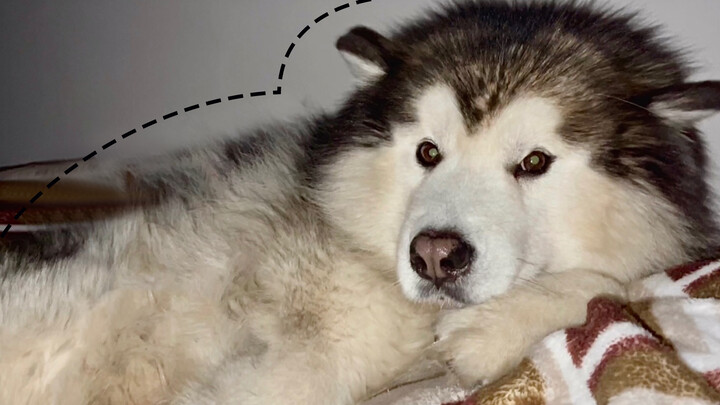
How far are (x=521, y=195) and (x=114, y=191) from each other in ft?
3.54

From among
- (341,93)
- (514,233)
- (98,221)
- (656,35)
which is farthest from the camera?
(341,93)

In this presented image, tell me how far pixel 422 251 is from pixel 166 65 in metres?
1.87

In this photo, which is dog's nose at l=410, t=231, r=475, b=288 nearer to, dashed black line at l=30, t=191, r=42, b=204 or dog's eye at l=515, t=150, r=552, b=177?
dog's eye at l=515, t=150, r=552, b=177

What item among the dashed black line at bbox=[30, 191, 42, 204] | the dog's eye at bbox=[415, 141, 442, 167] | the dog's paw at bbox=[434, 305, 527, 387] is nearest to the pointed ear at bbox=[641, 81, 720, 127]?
the dog's eye at bbox=[415, 141, 442, 167]

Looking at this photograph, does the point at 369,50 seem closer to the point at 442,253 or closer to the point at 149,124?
the point at 442,253

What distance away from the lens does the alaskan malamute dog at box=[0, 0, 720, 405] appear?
137cm

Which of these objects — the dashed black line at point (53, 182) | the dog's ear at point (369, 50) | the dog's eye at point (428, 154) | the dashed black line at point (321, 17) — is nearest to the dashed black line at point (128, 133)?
the dashed black line at point (53, 182)

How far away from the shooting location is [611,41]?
1.57 metres

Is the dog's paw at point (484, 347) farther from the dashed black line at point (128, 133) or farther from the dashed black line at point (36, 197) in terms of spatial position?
the dashed black line at point (128, 133)

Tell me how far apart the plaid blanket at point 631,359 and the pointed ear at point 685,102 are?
1.15 ft

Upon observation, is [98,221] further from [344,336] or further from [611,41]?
[611,41]

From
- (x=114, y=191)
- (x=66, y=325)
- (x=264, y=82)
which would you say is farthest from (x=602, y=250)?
(x=264, y=82)

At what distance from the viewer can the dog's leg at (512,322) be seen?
4.13 feet

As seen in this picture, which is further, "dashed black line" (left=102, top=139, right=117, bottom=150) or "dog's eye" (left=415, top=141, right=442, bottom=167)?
"dashed black line" (left=102, top=139, right=117, bottom=150)
